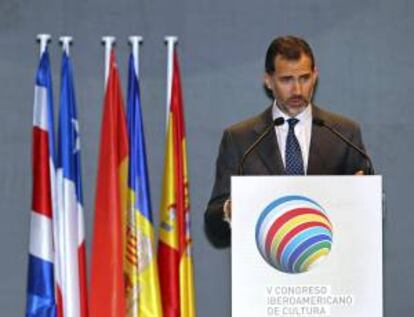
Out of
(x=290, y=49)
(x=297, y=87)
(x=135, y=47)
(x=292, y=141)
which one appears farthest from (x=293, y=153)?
(x=135, y=47)

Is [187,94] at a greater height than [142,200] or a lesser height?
greater

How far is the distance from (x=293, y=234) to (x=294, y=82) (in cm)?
97

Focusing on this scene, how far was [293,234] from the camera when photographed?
2.77 meters

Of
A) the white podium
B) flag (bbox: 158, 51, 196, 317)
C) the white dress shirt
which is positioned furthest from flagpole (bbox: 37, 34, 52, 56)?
the white podium

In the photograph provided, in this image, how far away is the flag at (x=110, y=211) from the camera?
4.16m

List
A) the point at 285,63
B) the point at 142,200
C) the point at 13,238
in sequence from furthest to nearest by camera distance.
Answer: the point at 13,238, the point at 142,200, the point at 285,63

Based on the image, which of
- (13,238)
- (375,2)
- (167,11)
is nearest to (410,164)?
(375,2)

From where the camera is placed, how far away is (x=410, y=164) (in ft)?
15.2

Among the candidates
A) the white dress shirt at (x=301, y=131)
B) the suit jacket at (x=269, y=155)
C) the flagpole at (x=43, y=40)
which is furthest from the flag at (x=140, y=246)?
the white dress shirt at (x=301, y=131)

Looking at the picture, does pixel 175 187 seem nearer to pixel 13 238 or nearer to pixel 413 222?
pixel 13 238

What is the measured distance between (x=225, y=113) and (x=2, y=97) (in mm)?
1159

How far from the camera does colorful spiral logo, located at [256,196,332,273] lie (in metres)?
2.72

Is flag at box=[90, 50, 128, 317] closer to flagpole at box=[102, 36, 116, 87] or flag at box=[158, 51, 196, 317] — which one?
flagpole at box=[102, 36, 116, 87]

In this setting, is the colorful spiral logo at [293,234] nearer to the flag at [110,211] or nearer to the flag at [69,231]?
the flag at [110,211]
